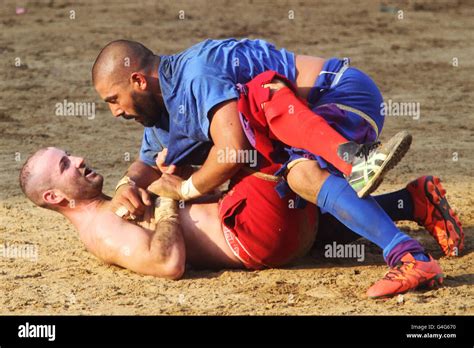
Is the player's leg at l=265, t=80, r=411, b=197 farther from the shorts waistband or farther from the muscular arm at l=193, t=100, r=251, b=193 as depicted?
the shorts waistband

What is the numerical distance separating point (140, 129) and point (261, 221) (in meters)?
3.49

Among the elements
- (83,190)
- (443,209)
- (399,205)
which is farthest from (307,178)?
(83,190)

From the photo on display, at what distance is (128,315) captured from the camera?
531 centimetres

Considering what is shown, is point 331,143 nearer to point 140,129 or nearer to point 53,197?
point 53,197

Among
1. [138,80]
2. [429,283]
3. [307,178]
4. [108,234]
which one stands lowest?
[429,283]

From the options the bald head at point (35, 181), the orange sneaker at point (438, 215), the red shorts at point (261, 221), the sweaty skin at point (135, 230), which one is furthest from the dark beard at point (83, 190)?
the orange sneaker at point (438, 215)

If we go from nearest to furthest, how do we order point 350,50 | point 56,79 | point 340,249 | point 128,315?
point 128,315, point 340,249, point 56,79, point 350,50

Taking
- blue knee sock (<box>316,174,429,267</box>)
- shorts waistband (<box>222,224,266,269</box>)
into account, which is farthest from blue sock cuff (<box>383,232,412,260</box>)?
shorts waistband (<box>222,224,266,269</box>)

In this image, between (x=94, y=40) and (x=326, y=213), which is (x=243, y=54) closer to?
(x=326, y=213)

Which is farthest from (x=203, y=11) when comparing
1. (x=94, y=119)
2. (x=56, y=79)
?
(x=94, y=119)

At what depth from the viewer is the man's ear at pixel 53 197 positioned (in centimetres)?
598

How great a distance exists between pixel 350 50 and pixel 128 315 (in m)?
6.44

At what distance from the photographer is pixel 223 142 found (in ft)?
17.8

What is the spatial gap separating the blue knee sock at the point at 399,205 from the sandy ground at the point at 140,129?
9.6 inches
